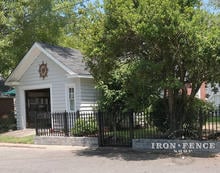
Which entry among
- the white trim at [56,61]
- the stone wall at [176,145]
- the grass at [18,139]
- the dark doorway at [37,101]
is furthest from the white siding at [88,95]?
the stone wall at [176,145]

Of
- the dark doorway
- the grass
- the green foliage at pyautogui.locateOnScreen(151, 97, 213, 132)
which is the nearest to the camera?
the green foliage at pyautogui.locateOnScreen(151, 97, 213, 132)

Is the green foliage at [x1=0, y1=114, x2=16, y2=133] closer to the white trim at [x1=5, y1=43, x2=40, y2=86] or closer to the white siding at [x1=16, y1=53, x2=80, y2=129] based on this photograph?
the white siding at [x1=16, y1=53, x2=80, y2=129]

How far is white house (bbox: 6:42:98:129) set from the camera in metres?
20.5

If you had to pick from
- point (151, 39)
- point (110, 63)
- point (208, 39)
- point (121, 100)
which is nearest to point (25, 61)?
point (121, 100)

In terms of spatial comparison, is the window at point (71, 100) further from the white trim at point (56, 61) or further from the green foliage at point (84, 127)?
the green foliage at point (84, 127)

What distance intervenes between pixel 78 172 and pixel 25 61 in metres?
13.0

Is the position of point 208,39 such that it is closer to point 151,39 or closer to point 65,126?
point 151,39

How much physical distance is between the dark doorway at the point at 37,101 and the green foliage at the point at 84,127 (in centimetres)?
697

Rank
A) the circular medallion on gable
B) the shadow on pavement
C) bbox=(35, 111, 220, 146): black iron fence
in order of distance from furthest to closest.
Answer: the circular medallion on gable
bbox=(35, 111, 220, 146): black iron fence
the shadow on pavement

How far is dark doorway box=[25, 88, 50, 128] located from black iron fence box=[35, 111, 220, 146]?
4565 millimetres

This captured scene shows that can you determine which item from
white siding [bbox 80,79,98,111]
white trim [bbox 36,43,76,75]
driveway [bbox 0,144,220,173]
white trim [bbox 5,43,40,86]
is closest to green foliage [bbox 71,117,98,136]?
driveway [bbox 0,144,220,173]

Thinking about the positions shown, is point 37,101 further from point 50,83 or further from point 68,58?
point 68,58

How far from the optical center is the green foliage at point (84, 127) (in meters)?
16.8

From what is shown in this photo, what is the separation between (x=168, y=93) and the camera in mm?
14133
